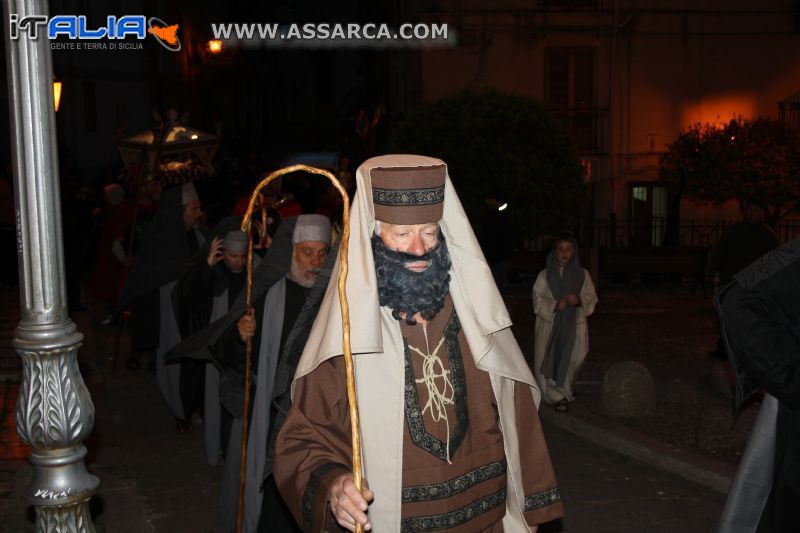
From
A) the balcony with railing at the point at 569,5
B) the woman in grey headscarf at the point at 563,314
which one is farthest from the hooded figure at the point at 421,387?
the balcony with railing at the point at 569,5

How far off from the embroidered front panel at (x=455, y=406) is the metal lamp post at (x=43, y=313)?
4.17 ft

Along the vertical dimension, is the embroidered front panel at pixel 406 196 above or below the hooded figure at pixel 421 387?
above

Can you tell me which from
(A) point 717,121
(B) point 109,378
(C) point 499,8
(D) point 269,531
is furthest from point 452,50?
(D) point 269,531

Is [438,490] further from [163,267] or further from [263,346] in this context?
[163,267]

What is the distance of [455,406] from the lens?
3.64m

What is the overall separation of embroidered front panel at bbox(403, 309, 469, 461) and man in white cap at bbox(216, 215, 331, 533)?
178cm

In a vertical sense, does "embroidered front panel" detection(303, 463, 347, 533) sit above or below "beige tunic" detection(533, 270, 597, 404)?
above

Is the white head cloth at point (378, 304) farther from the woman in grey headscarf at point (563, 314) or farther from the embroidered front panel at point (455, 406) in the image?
the woman in grey headscarf at point (563, 314)

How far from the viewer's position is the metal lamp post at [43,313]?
374cm

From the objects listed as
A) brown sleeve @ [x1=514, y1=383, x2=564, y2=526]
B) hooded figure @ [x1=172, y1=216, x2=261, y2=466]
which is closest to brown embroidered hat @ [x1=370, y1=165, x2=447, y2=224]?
brown sleeve @ [x1=514, y1=383, x2=564, y2=526]

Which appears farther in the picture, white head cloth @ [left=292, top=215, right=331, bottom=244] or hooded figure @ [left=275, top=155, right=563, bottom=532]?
white head cloth @ [left=292, top=215, right=331, bottom=244]

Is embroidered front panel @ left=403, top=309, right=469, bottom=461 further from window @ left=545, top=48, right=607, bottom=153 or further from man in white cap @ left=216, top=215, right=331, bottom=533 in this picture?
window @ left=545, top=48, right=607, bottom=153

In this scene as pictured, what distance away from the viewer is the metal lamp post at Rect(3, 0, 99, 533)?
3736 millimetres

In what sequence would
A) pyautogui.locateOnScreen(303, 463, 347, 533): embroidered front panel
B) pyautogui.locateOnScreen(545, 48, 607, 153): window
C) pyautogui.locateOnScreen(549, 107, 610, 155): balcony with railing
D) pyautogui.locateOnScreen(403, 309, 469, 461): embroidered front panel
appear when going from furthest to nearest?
pyautogui.locateOnScreen(549, 107, 610, 155): balcony with railing
pyautogui.locateOnScreen(545, 48, 607, 153): window
pyautogui.locateOnScreen(403, 309, 469, 461): embroidered front panel
pyautogui.locateOnScreen(303, 463, 347, 533): embroidered front panel
